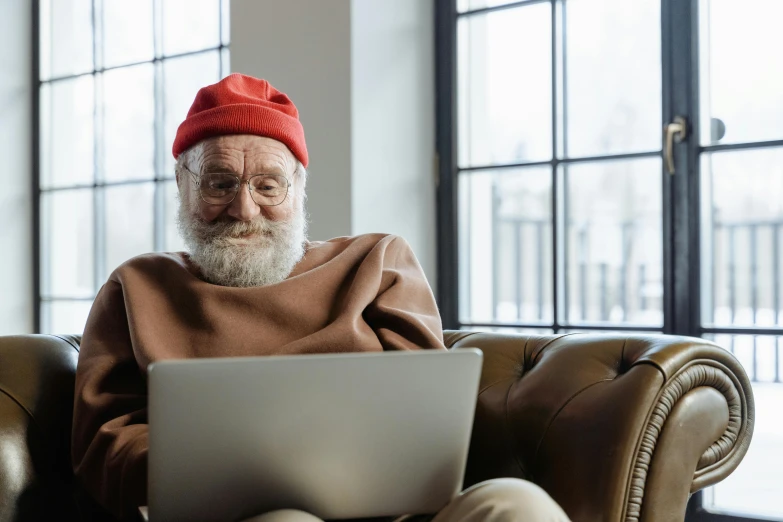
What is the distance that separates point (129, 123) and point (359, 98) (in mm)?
1465

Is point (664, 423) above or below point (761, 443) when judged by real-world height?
above

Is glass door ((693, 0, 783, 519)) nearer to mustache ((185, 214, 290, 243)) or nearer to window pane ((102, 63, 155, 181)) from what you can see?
mustache ((185, 214, 290, 243))

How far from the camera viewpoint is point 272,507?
1192 millimetres

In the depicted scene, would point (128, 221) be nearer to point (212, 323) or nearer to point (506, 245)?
point (506, 245)

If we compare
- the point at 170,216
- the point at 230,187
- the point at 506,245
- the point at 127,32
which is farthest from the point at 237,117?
the point at 127,32

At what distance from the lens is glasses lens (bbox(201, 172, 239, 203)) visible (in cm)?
179

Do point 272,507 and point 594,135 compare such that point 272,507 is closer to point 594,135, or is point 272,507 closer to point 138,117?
point 594,135

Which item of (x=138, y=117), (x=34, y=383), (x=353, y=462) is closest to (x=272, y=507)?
(x=353, y=462)

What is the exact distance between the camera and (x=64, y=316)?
4.00 metres

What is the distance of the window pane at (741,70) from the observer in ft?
7.41

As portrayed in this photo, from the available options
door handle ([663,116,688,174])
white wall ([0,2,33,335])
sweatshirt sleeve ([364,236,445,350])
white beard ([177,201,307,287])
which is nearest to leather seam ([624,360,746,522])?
sweatshirt sleeve ([364,236,445,350])

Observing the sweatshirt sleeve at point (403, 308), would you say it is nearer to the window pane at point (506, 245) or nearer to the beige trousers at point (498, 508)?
the beige trousers at point (498, 508)

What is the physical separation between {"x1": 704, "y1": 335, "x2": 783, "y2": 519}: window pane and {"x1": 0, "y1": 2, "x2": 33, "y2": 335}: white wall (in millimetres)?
3098

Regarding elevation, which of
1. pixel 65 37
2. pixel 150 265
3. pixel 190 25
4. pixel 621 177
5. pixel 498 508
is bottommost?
Result: pixel 498 508
